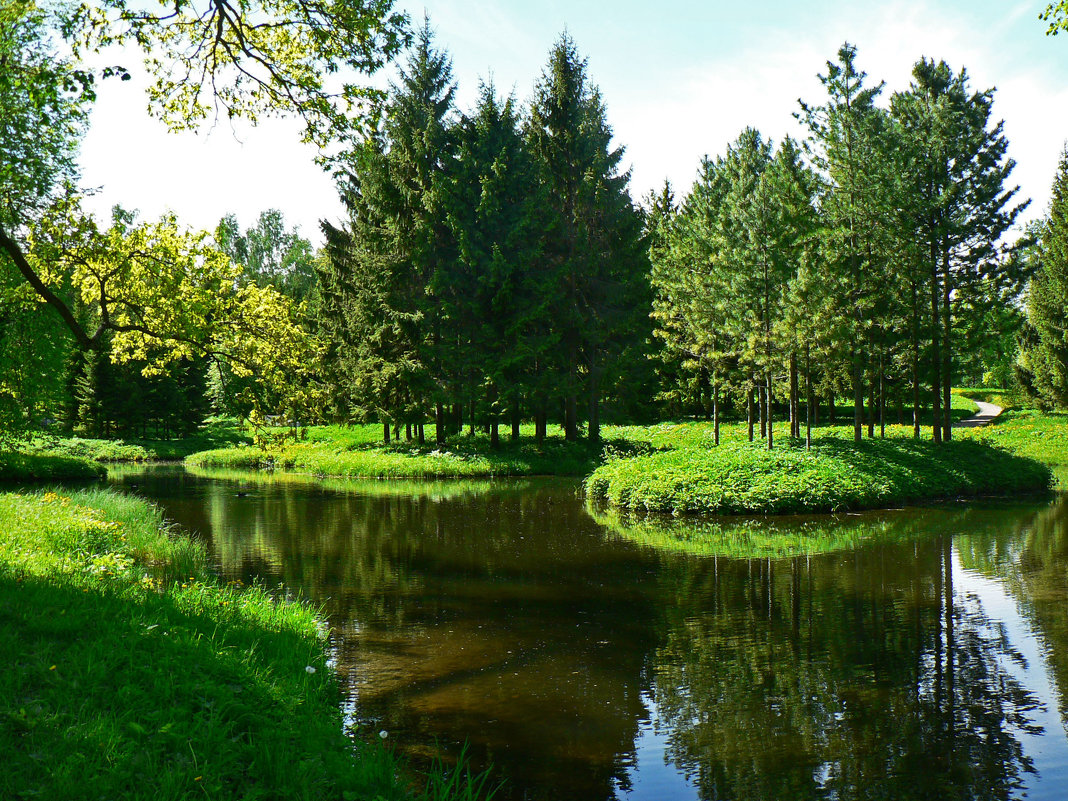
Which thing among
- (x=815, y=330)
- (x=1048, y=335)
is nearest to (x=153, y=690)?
(x=815, y=330)

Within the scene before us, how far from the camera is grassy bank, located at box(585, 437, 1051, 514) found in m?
19.5

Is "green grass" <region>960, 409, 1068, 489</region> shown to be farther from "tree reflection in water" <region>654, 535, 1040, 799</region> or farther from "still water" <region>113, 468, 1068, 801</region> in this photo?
"tree reflection in water" <region>654, 535, 1040, 799</region>

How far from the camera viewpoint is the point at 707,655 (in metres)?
8.95

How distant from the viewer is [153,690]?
19.6 feet

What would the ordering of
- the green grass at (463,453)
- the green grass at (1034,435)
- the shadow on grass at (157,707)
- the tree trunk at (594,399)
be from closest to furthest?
1. the shadow on grass at (157,707)
2. the green grass at (463,453)
3. the green grass at (1034,435)
4. the tree trunk at (594,399)

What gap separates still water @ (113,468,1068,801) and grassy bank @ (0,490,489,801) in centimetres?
94

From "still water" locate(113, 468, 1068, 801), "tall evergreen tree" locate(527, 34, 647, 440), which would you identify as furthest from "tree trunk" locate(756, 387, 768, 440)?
"still water" locate(113, 468, 1068, 801)

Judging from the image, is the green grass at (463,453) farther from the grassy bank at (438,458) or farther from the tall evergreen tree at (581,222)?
the tall evergreen tree at (581,222)

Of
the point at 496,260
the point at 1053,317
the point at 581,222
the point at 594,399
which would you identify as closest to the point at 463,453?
the point at 594,399

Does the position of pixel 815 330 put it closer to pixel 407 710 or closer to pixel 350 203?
pixel 407 710

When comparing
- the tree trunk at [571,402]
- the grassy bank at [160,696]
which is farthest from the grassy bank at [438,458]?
the grassy bank at [160,696]

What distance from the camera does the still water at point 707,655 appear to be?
20.2 ft

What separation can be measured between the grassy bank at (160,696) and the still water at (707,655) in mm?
938

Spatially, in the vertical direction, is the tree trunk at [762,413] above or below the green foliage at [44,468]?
above
